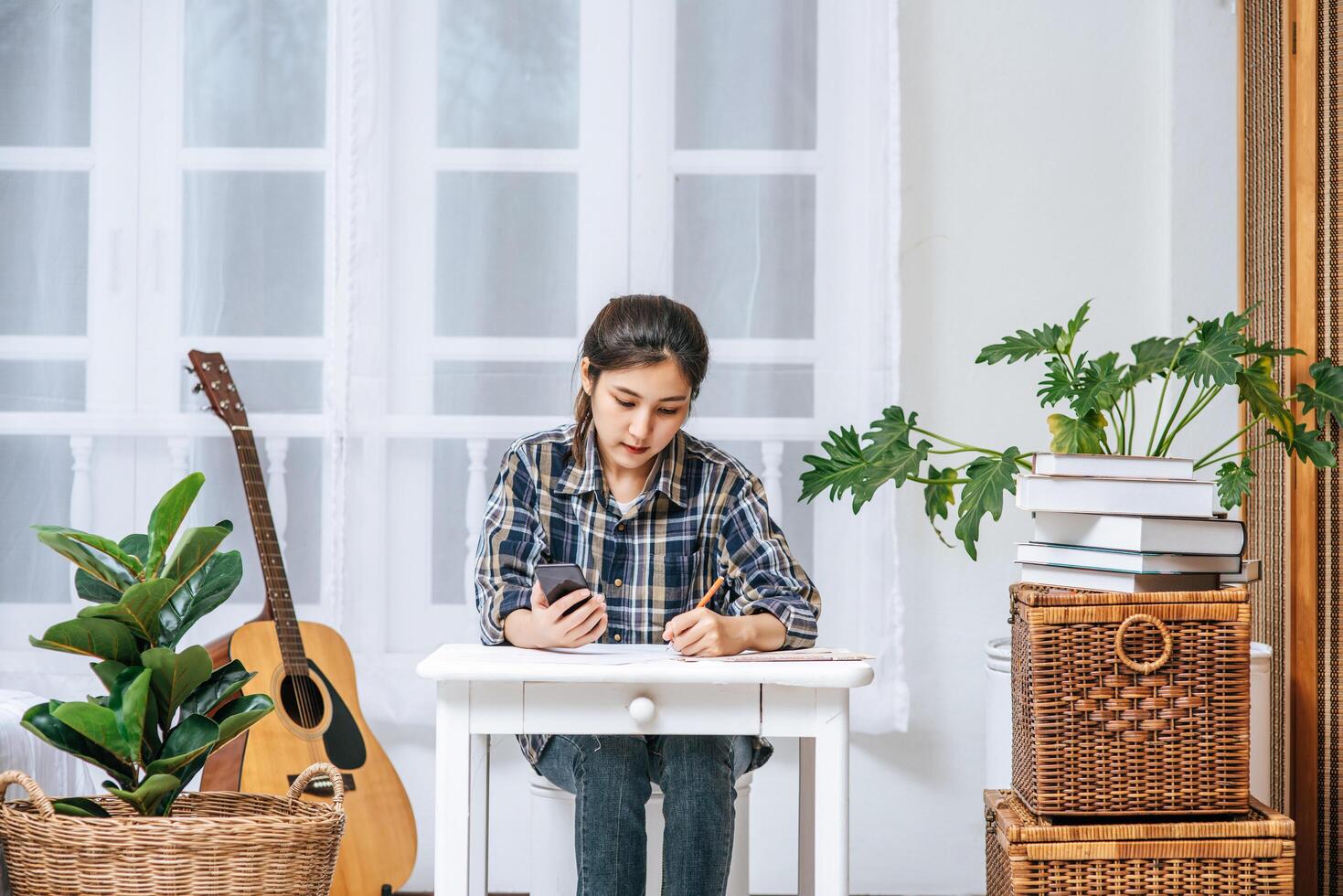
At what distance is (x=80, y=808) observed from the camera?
1424 millimetres

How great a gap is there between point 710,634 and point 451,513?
1.12 metres

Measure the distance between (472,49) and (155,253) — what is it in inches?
30.8

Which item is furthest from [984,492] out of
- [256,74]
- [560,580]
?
[256,74]

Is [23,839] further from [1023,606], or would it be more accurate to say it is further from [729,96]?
[729,96]

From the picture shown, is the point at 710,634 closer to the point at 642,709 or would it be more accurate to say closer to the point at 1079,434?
the point at 642,709

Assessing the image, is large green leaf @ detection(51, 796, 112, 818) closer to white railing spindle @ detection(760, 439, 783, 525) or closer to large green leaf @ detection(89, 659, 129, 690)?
large green leaf @ detection(89, 659, 129, 690)

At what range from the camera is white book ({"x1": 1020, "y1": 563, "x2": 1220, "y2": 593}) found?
5.28 ft

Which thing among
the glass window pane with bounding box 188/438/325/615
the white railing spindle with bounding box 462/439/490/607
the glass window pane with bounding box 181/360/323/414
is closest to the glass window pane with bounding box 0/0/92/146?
the glass window pane with bounding box 181/360/323/414

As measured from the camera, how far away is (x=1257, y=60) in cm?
224

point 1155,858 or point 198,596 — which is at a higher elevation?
point 198,596

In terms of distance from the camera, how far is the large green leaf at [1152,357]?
1829 millimetres

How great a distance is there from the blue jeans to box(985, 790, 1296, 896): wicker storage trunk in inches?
15.9

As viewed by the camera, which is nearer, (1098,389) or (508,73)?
(1098,389)

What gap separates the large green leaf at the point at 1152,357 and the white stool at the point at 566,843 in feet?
2.81
